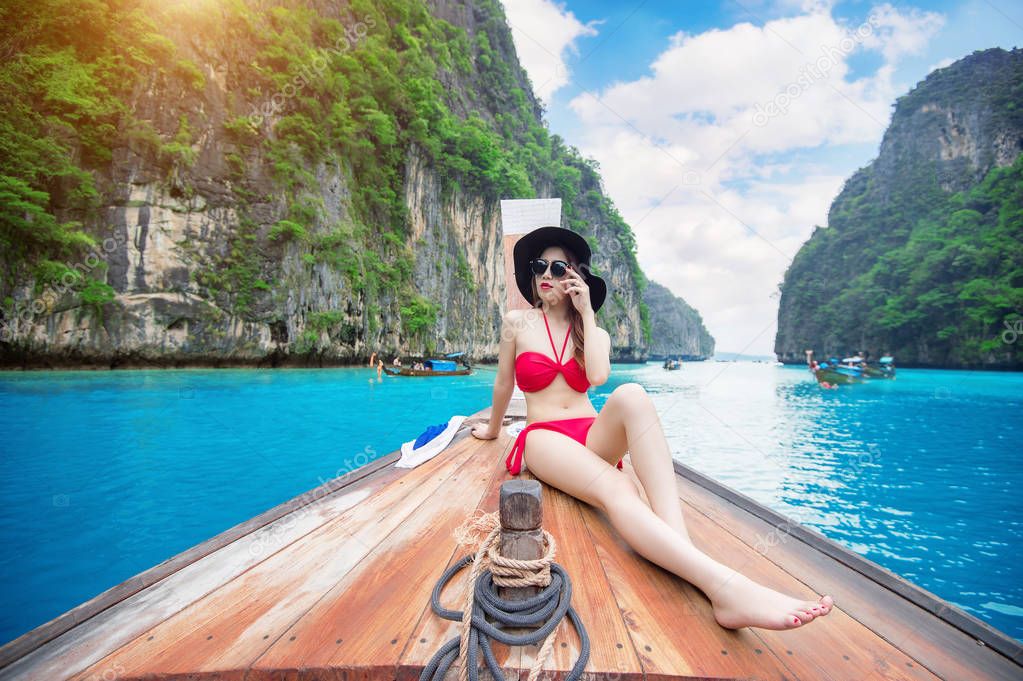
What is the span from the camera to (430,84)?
73.7 feet

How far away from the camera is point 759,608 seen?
0.96 meters

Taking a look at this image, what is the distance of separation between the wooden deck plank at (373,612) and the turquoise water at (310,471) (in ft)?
7.35

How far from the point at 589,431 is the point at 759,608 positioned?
2.75 ft

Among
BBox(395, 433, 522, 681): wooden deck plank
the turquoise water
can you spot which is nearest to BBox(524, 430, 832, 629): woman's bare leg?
BBox(395, 433, 522, 681): wooden deck plank

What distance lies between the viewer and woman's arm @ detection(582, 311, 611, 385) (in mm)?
1850

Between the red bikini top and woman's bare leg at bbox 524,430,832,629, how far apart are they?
266mm

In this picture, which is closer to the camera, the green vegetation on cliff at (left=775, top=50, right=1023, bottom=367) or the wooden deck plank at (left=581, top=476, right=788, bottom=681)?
the wooden deck plank at (left=581, top=476, right=788, bottom=681)

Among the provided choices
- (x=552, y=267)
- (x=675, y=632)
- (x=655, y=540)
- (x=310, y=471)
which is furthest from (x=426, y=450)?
(x=310, y=471)

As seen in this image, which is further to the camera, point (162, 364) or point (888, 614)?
point (162, 364)

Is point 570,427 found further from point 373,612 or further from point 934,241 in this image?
point 934,241

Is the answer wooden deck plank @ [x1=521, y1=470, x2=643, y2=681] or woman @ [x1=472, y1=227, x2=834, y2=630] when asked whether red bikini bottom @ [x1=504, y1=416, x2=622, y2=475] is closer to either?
woman @ [x1=472, y1=227, x2=834, y2=630]

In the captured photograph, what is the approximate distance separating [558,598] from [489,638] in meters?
0.21

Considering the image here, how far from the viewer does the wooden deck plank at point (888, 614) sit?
93 cm

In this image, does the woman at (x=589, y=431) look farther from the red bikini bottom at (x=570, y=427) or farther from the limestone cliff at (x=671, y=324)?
the limestone cliff at (x=671, y=324)
